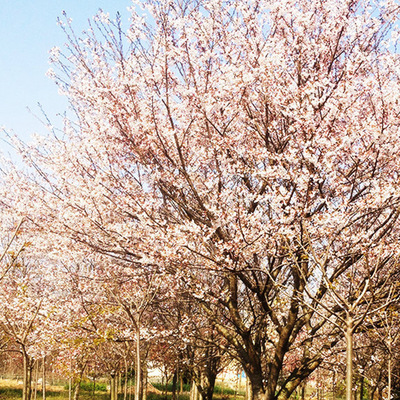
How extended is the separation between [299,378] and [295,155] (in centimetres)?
505

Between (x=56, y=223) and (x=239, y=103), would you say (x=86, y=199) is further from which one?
(x=239, y=103)

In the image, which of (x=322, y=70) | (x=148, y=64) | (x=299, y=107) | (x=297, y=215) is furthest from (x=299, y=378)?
(x=148, y=64)

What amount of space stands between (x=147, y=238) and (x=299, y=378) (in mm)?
4586

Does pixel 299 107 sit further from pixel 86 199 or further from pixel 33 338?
pixel 33 338

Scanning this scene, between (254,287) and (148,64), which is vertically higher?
(148,64)

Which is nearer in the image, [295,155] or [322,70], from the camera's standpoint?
[295,155]

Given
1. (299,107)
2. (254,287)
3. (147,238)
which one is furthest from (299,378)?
(299,107)

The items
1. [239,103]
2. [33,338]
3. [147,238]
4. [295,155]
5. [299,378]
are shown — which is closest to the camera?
[295,155]

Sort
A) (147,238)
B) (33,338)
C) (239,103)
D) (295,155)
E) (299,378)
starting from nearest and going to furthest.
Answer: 1. (295,155)
2. (147,238)
3. (239,103)
4. (299,378)
5. (33,338)

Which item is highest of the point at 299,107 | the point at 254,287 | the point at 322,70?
the point at 322,70

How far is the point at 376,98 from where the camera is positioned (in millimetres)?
9242

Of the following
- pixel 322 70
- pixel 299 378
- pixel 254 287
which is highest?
pixel 322 70

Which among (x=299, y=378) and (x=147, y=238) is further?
(x=299, y=378)

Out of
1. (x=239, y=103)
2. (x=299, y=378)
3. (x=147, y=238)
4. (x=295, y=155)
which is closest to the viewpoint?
(x=295, y=155)
